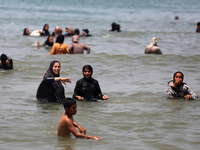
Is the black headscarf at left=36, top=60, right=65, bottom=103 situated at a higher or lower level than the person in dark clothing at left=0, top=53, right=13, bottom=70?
lower

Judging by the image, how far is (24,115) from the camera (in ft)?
31.5

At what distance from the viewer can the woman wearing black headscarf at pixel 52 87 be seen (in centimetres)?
987

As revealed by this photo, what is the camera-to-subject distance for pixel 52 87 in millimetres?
10164

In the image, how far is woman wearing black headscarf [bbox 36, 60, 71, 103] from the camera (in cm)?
987

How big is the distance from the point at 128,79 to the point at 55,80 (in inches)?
203

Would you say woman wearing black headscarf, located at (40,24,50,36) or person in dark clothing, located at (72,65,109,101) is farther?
woman wearing black headscarf, located at (40,24,50,36)

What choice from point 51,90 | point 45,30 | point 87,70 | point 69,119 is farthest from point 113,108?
point 45,30

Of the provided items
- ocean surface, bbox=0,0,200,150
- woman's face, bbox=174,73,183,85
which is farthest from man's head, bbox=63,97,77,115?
woman's face, bbox=174,73,183,85

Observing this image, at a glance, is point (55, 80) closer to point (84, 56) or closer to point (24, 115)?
point (24, 115)

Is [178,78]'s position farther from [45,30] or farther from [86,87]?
[45,30]

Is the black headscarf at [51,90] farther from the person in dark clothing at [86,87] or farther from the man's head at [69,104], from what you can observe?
the man's head at [69,104]

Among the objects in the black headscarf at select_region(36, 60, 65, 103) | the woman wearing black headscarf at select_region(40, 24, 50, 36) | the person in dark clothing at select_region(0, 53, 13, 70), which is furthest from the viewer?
the woman wearing black headscarf at select_region(40, 24, 50, 36)

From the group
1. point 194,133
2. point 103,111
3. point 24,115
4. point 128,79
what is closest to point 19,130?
point 24,115

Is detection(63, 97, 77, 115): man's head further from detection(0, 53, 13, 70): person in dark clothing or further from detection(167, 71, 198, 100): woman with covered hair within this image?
detection(0, 53, 13, 70): person in dark clothing
